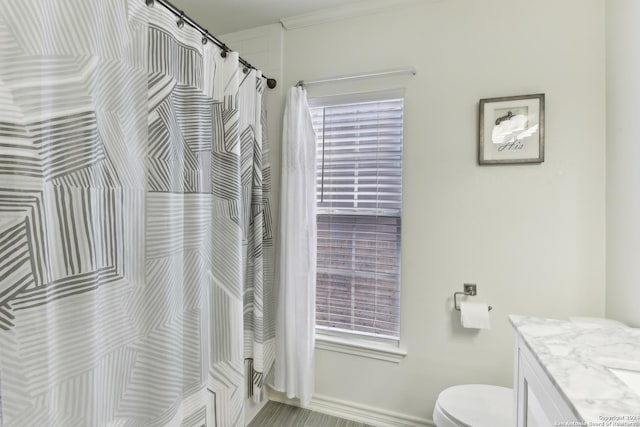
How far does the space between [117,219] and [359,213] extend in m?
1.25

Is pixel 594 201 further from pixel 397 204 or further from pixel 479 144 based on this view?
pixel 397 204

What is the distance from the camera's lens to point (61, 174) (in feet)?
2.61

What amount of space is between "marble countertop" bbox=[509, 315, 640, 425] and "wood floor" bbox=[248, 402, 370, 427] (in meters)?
1.34

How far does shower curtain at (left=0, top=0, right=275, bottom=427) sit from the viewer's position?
72 centimetres

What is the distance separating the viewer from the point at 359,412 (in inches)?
69.1

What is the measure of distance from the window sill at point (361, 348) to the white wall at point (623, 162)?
103cm

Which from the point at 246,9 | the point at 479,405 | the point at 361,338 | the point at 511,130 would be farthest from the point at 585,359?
the point at 246,9

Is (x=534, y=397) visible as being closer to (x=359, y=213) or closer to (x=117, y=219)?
(x=359, y=213)

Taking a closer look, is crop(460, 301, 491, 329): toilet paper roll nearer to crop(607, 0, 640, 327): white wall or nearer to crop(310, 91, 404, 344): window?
crop(310, 91, 404, 344): window

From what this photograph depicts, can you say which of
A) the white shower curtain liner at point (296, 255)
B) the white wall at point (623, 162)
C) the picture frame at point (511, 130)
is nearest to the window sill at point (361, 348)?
the white shower curtain liner at point (296, 255)

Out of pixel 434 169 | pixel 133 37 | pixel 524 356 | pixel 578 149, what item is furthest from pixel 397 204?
pixel 133 37

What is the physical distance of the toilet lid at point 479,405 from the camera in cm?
113

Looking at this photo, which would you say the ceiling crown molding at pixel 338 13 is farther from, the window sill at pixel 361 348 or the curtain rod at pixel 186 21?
the window sill at pixel 361 348

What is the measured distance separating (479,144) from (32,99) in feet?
5.79
